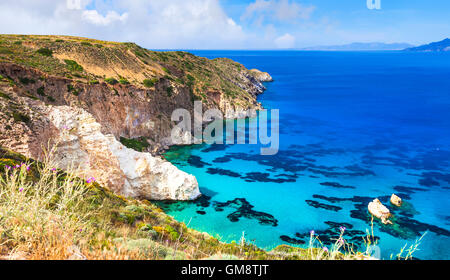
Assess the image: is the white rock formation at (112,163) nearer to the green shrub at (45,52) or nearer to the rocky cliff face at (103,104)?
the rocky cliff face at (103,104)

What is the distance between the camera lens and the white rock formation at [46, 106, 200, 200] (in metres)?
27.2

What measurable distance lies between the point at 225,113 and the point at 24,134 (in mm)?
47077

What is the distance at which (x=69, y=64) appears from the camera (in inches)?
1761

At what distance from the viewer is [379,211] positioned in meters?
28.3

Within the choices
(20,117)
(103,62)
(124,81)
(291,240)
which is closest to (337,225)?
(291,240)

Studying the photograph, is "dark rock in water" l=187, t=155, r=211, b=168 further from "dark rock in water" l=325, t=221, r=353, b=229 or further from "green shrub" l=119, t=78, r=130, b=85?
"dark rock in water" l=325, t=221, r=353, b=229

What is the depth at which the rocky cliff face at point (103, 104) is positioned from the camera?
87.9ft

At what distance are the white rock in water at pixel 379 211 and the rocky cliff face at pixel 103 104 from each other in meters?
→ 17.8

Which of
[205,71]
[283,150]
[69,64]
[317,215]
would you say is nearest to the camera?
[317,215]

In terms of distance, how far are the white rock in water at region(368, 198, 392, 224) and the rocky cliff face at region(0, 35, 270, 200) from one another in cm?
1779

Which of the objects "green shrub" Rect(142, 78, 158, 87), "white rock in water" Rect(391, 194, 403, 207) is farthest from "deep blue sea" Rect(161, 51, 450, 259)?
"green shrub" Rect(142, 78, 158, 87)

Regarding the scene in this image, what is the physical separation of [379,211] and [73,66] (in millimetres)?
44589
